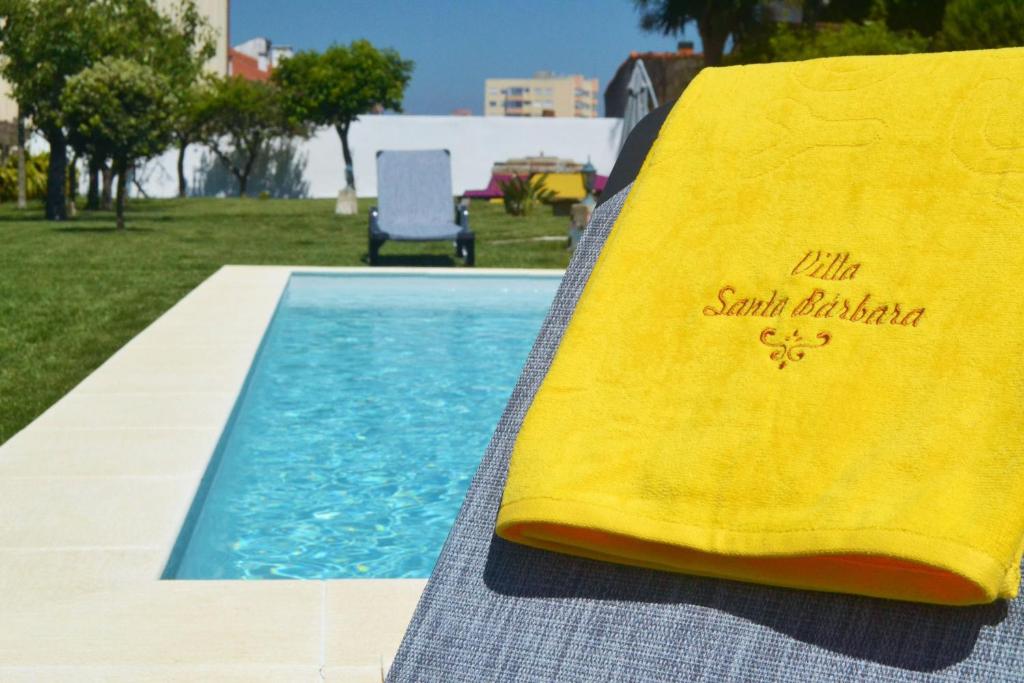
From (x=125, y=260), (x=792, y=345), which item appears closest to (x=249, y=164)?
(x=125, y=260)

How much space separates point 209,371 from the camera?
5.22m

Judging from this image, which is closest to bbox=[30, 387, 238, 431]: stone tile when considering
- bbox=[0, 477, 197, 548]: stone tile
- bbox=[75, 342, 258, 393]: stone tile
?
bbox=[75, 342, 258, 393]: stone tile

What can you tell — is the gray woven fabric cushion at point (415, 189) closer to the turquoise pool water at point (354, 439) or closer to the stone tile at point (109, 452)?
the turquoise pool water at point (354, 439)

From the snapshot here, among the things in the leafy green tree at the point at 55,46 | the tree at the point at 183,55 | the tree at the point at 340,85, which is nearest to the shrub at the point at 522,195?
the tree at the point at 183,55

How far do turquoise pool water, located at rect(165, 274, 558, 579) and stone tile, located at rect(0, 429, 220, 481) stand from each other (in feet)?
0.29

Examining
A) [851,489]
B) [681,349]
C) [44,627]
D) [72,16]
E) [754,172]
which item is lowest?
[44,627]

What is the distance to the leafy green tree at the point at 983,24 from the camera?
1160 cm

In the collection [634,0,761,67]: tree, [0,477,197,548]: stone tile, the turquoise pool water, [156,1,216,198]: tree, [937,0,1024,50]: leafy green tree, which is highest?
[634,0,761,67]: tree

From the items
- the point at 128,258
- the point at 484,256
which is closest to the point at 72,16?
the point at 128,258

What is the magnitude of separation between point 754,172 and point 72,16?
16.7 metres

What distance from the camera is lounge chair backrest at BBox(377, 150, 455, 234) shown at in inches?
462

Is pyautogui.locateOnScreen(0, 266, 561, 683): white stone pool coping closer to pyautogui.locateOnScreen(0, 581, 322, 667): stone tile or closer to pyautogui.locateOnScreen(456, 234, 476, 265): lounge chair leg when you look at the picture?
Result: pyautogui.locateOnScreen(0, 581, 322, 667): stone tile

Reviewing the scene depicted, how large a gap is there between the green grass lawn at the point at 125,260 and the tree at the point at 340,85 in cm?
1101

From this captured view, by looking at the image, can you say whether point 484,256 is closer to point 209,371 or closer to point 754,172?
point 209,371
